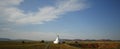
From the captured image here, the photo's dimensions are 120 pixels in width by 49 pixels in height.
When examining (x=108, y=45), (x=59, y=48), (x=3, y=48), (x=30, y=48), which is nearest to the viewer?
(x=3, y=48)

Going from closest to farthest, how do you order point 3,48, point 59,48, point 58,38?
point 3,48
point 59,48
point 58,38

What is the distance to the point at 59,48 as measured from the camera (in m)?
60.0

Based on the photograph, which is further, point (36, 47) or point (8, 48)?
point (36, 47)

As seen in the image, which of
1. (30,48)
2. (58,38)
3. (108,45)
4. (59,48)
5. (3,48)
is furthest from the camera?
(108,45)

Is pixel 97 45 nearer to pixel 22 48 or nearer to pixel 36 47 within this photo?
pixel 36 47

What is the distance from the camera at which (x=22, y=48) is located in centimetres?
5491

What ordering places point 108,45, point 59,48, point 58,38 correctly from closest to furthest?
point 59,48 < point 58,38 < point 108,45

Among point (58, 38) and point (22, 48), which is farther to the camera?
point (58, 38)

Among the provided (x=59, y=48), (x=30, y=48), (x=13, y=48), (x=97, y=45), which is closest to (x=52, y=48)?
(x=59, y=48)

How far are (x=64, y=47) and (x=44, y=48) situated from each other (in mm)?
7906

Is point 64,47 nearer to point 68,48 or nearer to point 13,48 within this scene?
point 68,48

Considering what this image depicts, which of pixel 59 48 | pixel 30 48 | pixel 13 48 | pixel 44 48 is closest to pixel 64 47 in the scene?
pixel 59 48

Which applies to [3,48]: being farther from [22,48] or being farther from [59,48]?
[59,48]

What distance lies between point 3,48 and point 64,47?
69.3ft
